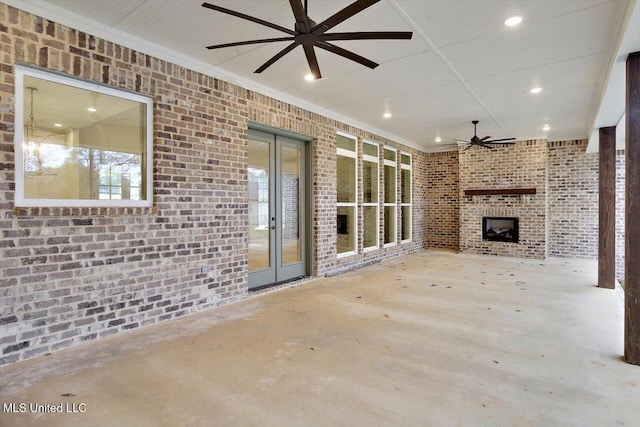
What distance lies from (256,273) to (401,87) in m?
3.52

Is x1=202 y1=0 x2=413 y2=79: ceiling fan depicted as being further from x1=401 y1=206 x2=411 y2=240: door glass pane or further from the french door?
x1=401 y1=206 x2=411 y2=240: door glass pane

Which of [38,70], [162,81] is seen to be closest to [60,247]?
[38,70]

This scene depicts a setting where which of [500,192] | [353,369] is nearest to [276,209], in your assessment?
[353,369]

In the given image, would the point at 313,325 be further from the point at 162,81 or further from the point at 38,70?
the point at 38,70

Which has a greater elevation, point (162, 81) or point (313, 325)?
point (162, 81)

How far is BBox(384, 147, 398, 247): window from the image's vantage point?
27.1ft

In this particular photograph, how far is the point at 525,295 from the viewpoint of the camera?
4836 mm

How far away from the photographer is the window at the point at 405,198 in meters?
9.12

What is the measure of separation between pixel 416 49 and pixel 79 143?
3.62 meters

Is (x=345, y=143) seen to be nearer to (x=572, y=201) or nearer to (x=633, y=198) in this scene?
(x=633, y=198)

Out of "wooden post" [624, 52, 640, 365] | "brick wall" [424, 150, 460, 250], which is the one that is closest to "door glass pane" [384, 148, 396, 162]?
"brick wall" [424, 150, 460, 250]

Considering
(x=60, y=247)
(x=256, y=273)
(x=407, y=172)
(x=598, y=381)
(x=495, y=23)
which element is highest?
(x=495, y=23)

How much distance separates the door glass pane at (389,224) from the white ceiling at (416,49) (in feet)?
9.41

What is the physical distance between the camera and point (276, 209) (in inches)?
213
